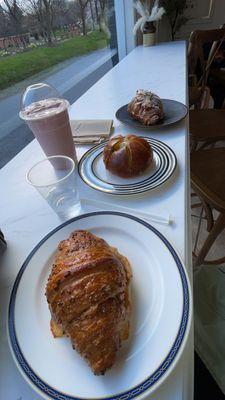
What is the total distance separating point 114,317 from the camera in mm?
287

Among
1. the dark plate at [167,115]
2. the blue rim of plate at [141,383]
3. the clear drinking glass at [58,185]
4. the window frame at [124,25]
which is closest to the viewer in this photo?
the blue rim of plate at [141,383]

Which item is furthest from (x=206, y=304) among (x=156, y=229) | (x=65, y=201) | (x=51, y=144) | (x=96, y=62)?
(x=96, y=62)

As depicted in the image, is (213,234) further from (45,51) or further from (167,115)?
(45,51)

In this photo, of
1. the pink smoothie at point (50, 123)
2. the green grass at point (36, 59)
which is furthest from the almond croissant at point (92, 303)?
the green grass at point (36, 59)

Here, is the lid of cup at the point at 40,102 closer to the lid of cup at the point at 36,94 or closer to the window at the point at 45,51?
the lid of cup at the point at 36,94

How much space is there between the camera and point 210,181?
2.81 ft

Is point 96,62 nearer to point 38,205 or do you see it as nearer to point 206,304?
point 38,205

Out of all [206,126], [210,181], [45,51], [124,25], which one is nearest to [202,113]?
[206,126]

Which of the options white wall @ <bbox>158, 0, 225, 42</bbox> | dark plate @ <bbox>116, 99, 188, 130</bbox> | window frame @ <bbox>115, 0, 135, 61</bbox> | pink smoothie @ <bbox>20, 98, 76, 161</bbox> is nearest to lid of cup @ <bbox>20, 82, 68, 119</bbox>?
pink smoothie @ <bbox>20, 98, 76, 161</bbox>

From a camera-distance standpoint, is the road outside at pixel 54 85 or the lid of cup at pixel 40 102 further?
the road outside at pixel 54 85

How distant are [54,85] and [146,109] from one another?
57cm

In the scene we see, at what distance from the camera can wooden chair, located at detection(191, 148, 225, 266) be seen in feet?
2.67

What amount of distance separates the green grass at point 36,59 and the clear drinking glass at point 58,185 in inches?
18.4

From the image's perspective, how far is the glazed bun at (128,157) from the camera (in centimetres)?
Answer: 54
